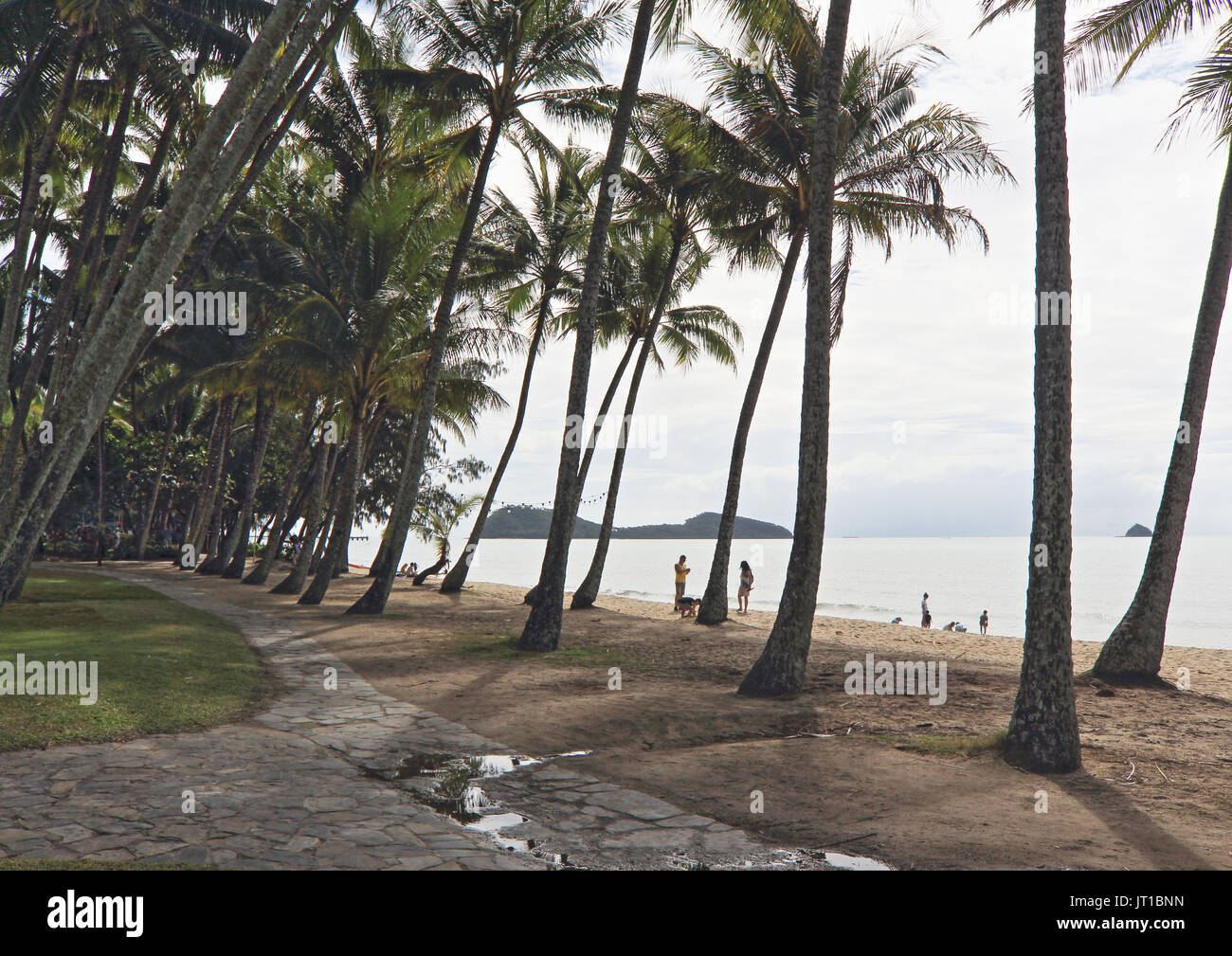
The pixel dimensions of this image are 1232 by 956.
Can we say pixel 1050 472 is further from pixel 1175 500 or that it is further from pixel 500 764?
pixel 1175 500

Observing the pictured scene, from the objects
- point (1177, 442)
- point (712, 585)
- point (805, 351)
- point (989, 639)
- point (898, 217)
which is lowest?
point (989, 639)

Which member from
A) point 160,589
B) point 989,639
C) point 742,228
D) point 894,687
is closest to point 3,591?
point 160,589

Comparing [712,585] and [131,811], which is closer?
[131,811]

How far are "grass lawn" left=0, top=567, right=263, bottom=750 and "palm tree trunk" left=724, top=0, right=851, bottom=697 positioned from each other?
616 centimetres

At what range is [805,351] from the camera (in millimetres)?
10586

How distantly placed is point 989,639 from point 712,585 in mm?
7000

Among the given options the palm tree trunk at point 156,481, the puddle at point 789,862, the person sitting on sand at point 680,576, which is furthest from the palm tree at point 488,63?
the palm tree trunk at point 156,481

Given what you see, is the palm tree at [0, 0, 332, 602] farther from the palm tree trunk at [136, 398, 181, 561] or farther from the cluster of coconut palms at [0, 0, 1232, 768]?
the palm tree trunk at [136, 398, 181, 561]

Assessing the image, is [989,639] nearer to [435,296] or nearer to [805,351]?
[805,351]

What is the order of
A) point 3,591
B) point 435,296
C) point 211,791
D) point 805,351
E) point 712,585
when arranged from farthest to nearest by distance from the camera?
point 435,296 < point 712,585 < point 3,591 < point 805,351 < point 211,791

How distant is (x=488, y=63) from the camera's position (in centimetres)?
1703

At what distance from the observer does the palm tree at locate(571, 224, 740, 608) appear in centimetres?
2177

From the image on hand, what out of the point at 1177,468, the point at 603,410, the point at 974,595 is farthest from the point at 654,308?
the point at 974,595

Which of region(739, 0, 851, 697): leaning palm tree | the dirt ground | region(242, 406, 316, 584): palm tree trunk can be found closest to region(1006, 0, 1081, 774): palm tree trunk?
the dirt ground
